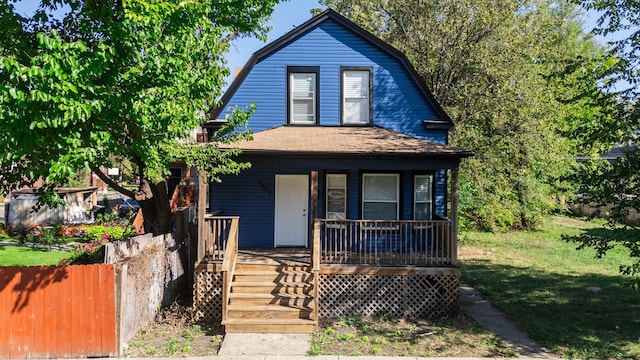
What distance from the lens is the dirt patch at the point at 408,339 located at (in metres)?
Answer: 7.23

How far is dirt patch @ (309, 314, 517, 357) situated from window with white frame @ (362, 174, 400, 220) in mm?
3387

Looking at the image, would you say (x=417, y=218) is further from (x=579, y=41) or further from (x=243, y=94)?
(x=579, y=41)

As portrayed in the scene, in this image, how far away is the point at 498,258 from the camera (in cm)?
1588

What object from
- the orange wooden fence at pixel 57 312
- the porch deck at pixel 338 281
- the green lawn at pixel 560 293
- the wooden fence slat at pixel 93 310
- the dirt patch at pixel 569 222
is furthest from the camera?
the dirt patch at pixel 569 222

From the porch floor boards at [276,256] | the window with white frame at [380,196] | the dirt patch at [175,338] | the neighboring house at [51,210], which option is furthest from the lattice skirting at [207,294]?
the neighboring house at [51,210]

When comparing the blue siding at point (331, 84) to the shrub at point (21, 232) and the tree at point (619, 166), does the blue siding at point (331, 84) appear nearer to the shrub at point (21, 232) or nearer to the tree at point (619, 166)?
the tree at point (619, 166)

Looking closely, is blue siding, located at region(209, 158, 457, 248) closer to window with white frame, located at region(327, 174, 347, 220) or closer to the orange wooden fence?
window with white frame, located at region(327, 174, 347, 220)

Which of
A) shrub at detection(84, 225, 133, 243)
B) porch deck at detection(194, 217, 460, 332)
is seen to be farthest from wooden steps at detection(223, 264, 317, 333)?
shrub at detection(84, 225, 133, 243)

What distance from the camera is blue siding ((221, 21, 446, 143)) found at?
11953 millimetres

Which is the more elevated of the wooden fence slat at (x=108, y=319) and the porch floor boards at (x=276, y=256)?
the porch floor boards at (x=276, y=256)

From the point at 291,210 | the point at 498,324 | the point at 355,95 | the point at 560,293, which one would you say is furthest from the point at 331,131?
the point at 560,293

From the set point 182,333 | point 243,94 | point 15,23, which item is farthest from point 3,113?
point 243,94

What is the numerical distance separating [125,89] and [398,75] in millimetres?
7886

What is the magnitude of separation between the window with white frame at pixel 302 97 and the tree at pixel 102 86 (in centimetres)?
388
